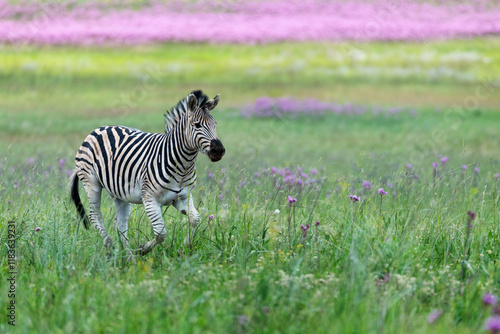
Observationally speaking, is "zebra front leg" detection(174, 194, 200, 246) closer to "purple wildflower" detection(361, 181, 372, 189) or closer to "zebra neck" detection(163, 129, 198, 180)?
"zebra neck" detection(163, 129, 198, 180)

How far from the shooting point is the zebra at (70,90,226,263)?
5.97 meters

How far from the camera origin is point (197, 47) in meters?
22.4

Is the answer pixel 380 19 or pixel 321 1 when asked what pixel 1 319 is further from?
pixel 321 1

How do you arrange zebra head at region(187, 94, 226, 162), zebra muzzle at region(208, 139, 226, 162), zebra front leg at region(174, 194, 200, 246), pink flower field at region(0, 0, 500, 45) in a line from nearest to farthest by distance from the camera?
zebra muzzle at region(208, 139, 226, 162)
zebra head at region(187, 94, 226, 162)
zebra front leg at region(174, 194, 200, 246)
pink flower field at region(0, 0, 500, 45)

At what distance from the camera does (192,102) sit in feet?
19.5

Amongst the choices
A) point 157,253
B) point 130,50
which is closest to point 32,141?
point 130,50

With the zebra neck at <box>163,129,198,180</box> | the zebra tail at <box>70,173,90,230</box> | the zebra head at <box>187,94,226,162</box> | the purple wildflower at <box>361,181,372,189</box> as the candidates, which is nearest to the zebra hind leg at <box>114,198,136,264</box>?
the zebra tail at <box>70,173,90,230</box>

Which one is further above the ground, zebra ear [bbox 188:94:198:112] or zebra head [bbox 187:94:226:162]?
zebra ear [bbox 188:94:198:112]

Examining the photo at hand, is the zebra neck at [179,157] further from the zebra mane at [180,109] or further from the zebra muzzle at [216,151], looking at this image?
the zebra muzzle at [216,151]

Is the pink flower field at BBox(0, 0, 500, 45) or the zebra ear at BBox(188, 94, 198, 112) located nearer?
the zebra ear at BBox(188, 94, 198, 112)

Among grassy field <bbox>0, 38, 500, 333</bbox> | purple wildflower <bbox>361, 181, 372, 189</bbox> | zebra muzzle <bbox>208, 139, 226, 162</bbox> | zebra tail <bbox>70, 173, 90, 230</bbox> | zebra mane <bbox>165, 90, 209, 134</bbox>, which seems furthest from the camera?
purple wildflower <bbox>361, 181, 372, 189</bbox>

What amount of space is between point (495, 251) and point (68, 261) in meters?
3.71

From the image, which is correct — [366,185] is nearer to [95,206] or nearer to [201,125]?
[201,125]

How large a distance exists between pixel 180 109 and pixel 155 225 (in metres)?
1.07
